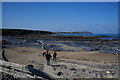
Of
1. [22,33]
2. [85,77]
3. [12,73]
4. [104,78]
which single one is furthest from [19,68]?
[22,33]

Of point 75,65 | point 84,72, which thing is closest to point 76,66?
point 75,65

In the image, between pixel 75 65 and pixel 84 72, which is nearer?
pixel 84 72

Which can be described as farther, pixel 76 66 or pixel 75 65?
pixel 75 65

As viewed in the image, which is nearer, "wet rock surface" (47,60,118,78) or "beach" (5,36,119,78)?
"wet rock surface" (47,60,118,78)

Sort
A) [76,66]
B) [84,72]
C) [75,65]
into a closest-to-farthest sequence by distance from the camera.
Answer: [84,72], [76,66], [75,65]

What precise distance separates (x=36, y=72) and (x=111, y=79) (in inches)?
189

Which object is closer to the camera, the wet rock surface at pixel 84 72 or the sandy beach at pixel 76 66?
the wet rock surface at pixel 84 72

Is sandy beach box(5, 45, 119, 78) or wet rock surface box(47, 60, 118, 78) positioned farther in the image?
sandy beach box(5, 45, 119, 78)

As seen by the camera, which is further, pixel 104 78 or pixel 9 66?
pixel 104 78

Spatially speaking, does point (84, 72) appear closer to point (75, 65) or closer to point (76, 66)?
point (76, 66)

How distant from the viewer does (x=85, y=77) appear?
31.7 feet

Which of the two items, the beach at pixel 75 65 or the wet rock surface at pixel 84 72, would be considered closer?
the wet rock surface at pixel 84 72

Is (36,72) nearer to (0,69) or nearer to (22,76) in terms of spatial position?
(22,76)

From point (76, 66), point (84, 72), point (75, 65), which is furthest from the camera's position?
point (75, 65)
